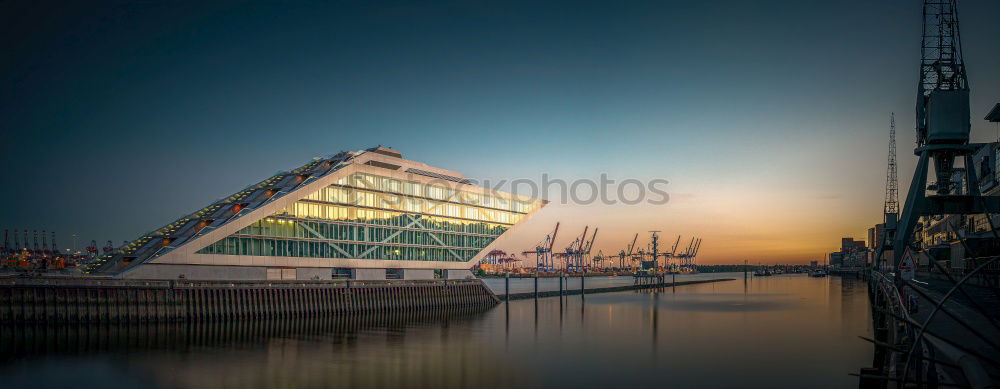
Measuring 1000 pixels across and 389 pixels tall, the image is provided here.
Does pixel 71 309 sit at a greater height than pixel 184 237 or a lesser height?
lesser

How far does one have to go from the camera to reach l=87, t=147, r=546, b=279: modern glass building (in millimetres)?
57781

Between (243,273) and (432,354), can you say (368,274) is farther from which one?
(432,354)

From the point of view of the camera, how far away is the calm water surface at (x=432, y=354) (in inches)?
1368

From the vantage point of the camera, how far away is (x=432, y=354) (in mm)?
43562

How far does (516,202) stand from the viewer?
89.4m

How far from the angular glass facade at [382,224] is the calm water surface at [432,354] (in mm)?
8905

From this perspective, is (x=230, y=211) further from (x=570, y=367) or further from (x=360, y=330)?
(x=570, y=367)

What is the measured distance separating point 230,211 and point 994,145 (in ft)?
292

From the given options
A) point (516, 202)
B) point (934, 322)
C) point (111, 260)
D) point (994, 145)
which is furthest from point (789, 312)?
point (111, 260)

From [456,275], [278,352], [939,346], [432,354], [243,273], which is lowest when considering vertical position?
[432,354]

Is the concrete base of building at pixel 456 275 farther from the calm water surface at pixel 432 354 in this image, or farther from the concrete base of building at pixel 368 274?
the calm water surface at pixel 432 354

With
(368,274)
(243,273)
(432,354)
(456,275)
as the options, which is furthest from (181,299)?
(456,275)

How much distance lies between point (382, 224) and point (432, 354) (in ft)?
101

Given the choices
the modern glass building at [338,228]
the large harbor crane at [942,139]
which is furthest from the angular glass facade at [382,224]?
the large harbor crane at [942,139]
